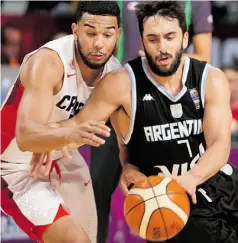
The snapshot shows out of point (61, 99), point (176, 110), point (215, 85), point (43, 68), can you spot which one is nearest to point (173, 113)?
point (176, 110)

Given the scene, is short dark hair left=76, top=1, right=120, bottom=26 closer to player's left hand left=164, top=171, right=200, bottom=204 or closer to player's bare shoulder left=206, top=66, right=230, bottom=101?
player's bare shoulder left=206, top=66, right=230, bottom=101

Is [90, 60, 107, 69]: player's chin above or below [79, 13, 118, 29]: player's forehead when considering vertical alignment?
below

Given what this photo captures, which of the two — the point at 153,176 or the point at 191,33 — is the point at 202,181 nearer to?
the point at 153,176

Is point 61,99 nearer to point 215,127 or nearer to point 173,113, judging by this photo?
point 173,113

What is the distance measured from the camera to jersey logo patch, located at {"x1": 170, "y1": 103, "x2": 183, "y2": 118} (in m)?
4.45

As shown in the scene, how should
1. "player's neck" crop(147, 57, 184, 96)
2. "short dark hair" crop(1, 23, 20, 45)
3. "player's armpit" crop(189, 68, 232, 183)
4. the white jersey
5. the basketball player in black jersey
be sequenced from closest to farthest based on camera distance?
"player's armpit" crop(189, 68, 232, 183) → the basketball player in black jersey → "player's neck" crop(147, 57, 184, 96) → the white jersey → "short dark hair" crop(1, 23, 20, 45)

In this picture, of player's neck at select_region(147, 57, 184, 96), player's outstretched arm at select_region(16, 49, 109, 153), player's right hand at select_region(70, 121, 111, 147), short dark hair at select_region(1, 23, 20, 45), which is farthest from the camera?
short dark hair at select_region(1, 23, 20, 45)

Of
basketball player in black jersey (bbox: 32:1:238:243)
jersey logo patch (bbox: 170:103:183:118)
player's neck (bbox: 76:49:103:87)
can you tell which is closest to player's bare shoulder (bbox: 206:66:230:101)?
basketball player in black jersey (bbox: 32:1:238:243)

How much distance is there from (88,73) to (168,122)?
62 centimetres

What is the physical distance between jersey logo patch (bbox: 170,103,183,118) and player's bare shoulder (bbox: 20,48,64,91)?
0.68 m

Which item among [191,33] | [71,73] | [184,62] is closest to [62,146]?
[71,73]

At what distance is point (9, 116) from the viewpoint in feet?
15.7

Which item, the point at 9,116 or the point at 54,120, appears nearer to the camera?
the point at 54,120

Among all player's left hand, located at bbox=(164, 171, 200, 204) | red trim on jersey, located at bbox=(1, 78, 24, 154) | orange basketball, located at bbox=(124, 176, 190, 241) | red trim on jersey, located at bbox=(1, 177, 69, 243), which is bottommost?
red trim on jersey, located at bbox=(1, 177, 69, 243)
